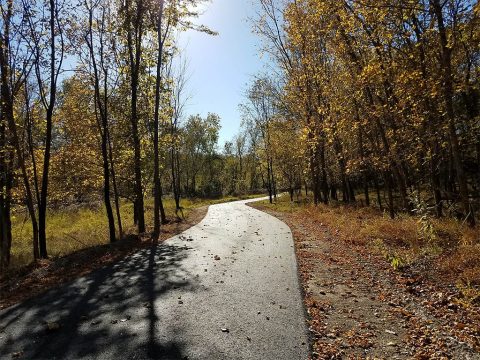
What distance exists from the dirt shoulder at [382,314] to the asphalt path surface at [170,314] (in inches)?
17.3

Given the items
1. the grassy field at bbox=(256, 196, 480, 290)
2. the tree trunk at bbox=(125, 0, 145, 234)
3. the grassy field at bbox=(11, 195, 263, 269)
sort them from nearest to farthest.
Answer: the grassy field at bbox=(256, 196, 480, 290) → the tree trunk at bbox=(125, 0, 145, 234) → the grassy field at bbox=(11, 195, 263, 269)

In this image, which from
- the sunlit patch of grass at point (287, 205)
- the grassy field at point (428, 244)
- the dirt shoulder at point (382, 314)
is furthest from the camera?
the sunlit patch of grass at point (287, 205)

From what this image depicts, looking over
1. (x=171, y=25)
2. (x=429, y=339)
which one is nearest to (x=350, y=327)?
(x=429, y=339)

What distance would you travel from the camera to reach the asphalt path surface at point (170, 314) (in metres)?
5.61

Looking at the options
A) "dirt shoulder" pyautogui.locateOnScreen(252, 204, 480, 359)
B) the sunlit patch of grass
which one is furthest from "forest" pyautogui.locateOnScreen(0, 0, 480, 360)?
the sunlit patch of grass

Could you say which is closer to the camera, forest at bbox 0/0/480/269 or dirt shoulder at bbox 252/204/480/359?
dirt shoulder at bbox 252/204/480/359

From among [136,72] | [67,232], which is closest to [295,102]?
[136,72]

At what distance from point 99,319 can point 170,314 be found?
1.27m

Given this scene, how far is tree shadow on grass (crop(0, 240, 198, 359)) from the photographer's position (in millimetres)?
5660

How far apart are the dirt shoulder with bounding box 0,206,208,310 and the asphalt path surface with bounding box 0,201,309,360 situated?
645 mm

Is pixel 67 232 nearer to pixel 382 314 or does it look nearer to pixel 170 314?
pixel 170 314

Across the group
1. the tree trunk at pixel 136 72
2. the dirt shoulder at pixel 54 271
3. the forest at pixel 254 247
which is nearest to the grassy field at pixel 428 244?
the forest at pixel 254 247

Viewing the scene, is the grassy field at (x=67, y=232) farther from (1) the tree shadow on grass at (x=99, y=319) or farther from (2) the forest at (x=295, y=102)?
(1) the tree shadow on grass at (x=99, y=319)

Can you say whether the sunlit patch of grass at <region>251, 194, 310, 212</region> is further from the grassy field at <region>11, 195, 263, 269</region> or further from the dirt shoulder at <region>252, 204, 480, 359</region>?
the dirt shoulder at <region>252, 204, 480, 359</region>
